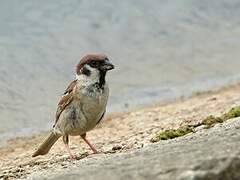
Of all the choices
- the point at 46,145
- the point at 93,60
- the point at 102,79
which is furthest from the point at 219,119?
the point at 46,145

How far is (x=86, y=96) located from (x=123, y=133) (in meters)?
3.02

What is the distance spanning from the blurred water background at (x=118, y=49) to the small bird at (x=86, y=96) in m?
4.27

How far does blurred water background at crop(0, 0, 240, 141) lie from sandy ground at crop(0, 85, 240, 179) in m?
1.08

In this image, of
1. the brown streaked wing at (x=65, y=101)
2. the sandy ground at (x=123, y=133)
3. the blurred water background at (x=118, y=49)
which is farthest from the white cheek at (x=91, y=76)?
the blurred water background at (x=118, y=49)

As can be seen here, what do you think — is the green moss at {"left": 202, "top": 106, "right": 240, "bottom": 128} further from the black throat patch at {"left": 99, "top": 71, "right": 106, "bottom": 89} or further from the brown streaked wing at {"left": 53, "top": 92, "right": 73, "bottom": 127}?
the brown streaked wing at {"left": 53, "top": 92, "right": 73, "bottom": 127}

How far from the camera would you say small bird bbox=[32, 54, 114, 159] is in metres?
7.60

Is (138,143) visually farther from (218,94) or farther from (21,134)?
(218,94)

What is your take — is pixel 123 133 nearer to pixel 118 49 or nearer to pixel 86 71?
pixel 86 71

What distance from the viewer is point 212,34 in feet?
68.0

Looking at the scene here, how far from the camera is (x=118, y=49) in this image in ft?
60.3

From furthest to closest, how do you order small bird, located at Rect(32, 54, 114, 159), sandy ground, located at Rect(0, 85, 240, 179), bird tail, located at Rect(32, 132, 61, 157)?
bird tail, located at Rect(32, 132, 61, 157) < sandy ground, located at Rect(0, 85, 240, 179) < small bird, located at Rect(32, 54, 114, 159)

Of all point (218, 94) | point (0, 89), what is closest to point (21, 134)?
point (0, 89)

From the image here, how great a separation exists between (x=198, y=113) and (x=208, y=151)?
22.6ft

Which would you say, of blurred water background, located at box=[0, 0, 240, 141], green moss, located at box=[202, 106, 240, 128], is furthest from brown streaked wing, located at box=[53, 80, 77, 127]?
blurred water background, located at box=[0, 0, 240, 141]
